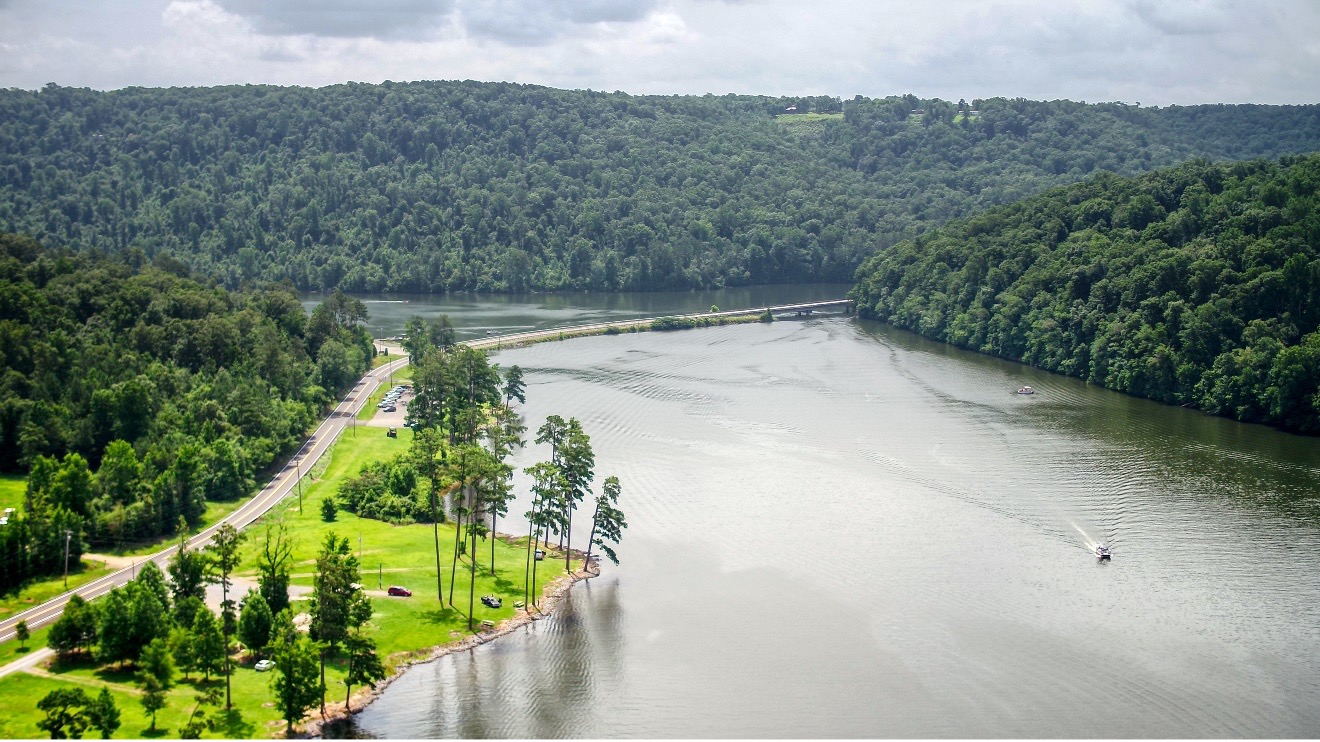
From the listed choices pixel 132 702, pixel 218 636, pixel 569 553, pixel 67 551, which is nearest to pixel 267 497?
pixel 67 551

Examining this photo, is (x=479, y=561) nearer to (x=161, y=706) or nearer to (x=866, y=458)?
(x=161, y=706)

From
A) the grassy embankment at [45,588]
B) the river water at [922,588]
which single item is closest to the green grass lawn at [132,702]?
the river water at [922,588]

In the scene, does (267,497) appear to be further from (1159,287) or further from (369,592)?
(1159,287)

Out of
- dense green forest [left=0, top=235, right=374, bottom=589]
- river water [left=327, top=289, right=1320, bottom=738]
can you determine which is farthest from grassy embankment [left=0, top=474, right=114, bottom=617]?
river water [left=327, top=289, right=1320, bottom=738]

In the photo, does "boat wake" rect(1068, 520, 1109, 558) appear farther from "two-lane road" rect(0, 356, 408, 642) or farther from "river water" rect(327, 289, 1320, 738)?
"two-lane road" rect(0, 356, 408, 642)

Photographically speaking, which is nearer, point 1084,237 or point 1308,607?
point 1308,607

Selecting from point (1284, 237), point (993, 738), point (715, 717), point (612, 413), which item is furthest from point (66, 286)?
point (1284, 237)
